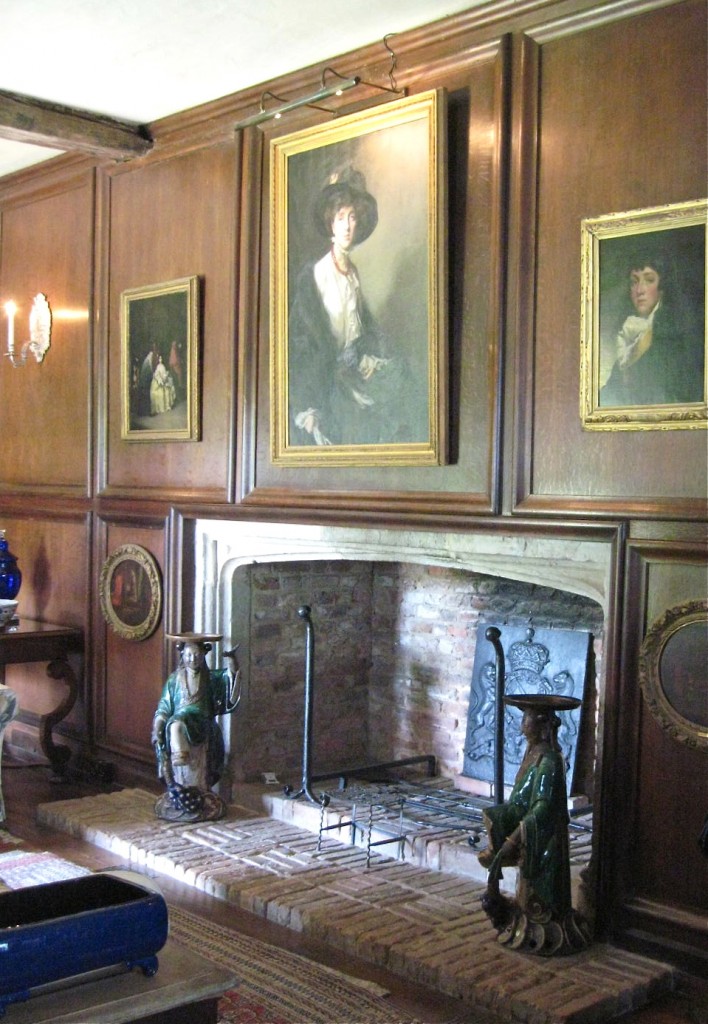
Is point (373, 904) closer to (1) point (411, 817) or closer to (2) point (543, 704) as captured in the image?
(1) point (411, 817)

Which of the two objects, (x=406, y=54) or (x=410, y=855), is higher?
(x=406, y=54)

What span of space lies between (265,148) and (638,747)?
3180 millimetres

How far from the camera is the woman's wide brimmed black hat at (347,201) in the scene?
4.96 m

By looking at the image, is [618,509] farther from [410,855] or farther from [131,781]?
[131,781]

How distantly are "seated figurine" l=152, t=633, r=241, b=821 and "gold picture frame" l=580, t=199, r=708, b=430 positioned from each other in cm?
220

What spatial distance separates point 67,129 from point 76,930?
4.28m

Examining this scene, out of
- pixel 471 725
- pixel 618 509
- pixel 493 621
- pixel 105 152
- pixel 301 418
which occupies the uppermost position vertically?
pixel 105 152

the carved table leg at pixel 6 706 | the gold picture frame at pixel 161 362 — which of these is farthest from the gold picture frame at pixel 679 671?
the carved table leg at pixel 6 706

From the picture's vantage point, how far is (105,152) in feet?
20.5

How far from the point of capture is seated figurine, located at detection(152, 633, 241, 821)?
548 cm

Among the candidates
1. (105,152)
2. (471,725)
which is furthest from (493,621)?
(105,152)

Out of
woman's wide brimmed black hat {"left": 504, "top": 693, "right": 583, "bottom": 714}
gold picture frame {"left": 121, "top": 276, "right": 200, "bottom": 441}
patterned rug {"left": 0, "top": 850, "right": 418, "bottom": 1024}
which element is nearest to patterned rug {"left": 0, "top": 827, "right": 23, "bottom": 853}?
patterned rug {"left": 0, "top": 850, "right": 418, "bottom": 1024}

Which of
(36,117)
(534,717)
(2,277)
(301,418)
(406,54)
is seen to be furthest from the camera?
(2,277)

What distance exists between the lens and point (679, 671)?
13.1 feet
